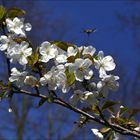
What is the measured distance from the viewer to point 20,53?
1326 mm

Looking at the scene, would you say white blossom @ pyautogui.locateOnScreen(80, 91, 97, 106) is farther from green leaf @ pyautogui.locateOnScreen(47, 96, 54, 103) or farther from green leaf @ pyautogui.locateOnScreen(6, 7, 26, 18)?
green leaf @ pyautogui.locateOnScreen(6, 7, 26, 18)

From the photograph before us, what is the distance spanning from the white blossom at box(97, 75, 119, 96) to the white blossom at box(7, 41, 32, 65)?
0.25 m

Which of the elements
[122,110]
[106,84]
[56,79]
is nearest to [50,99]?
[56,79]

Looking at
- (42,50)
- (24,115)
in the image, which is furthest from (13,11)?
(24,115)

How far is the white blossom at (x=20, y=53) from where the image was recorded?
134 centimetres

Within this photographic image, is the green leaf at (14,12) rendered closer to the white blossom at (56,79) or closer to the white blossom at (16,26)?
the white blossom at (16,26)

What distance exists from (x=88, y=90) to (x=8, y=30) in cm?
35

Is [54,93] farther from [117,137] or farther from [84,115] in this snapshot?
[117,137]

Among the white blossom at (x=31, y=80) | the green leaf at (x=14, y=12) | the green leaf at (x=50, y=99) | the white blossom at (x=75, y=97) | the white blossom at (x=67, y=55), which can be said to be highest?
the green leaf at (x=14, y=12)

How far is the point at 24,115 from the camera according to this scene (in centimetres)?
848

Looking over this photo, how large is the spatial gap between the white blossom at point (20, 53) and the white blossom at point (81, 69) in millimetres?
156

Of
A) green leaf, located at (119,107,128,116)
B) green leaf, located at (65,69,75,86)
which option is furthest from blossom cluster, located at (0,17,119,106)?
green leaf, located at (119,107,128,116)

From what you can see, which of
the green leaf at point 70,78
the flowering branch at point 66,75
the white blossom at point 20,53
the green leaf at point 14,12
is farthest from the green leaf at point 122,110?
the green leaf at point 14,12

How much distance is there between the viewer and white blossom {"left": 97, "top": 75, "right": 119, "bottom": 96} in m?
1.26
